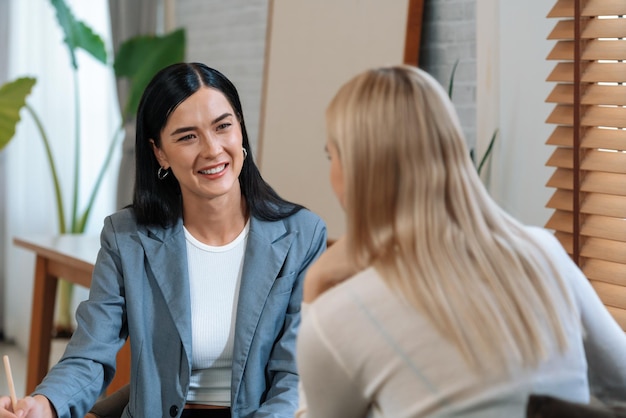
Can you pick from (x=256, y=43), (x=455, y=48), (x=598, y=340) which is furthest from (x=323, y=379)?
(x=256, y=43)

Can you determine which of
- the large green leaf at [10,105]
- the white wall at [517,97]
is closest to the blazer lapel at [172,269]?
the white wall at [517,97]

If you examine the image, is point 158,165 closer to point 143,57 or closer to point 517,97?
point 517,97

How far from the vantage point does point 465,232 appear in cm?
106

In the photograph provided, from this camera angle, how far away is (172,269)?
6.14ft

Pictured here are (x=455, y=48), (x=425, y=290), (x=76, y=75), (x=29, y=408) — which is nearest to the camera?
(x=425, y=290)

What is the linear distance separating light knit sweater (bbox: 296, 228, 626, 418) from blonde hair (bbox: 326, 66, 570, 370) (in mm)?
19

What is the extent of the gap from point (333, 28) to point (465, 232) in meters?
2.44

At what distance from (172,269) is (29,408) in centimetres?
40

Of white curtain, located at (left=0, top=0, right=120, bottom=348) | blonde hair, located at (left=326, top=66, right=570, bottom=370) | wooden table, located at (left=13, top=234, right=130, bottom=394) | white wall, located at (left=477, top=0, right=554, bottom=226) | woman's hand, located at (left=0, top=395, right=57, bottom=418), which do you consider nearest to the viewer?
blonde hair, located at (left=326, top=66, right=570, bottom=370)

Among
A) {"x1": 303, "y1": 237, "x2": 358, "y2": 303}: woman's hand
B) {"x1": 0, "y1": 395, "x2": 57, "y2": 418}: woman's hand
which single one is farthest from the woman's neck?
{"x1": 303, "y1": 237, "x2": 358, "y2": 303}: woman's hand

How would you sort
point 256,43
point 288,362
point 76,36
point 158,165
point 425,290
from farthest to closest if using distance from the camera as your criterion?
point 76,36, point 256,43, point 158,165, point 288,362, point 425,290

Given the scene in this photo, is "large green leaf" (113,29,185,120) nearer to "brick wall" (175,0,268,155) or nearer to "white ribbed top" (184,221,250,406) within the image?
"brick wall" (175,0,268,155)

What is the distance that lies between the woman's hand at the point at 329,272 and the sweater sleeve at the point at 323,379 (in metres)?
0.10

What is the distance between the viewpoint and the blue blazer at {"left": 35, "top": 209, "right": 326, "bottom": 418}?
1795 mm
